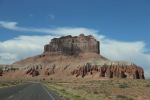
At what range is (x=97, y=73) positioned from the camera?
194125 millimetres

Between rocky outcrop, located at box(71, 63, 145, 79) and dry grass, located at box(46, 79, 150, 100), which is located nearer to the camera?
dry grass, located at box(46, 79, 150, 100)

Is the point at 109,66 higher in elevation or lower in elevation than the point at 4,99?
higher

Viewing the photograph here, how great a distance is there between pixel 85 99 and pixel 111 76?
158 metres

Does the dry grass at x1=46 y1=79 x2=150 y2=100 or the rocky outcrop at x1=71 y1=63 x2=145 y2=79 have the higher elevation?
the rocky outcrop at x1=71 y1=63 x2=145 y2=79

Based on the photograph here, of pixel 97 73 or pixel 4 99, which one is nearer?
pixel 4 99

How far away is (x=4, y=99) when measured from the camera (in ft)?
97.0

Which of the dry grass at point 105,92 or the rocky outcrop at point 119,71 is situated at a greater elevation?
the rocky outcrop at point 119,71

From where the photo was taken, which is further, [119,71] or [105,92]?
[119,71]

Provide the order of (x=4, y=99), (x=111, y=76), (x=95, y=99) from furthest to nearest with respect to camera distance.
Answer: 1. (x=111, y=76)
2. (x=95, y=99)
3. (x=4, y=99)

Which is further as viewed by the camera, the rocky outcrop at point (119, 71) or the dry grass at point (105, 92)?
the rocky outcrop at point (119, 71)

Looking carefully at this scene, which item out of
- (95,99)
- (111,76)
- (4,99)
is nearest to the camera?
(4,99)

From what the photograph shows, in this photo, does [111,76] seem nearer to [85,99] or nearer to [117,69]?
[117,69]

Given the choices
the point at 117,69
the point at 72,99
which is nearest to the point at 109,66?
the point at 117,69

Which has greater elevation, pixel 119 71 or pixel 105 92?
pixel 119 71
